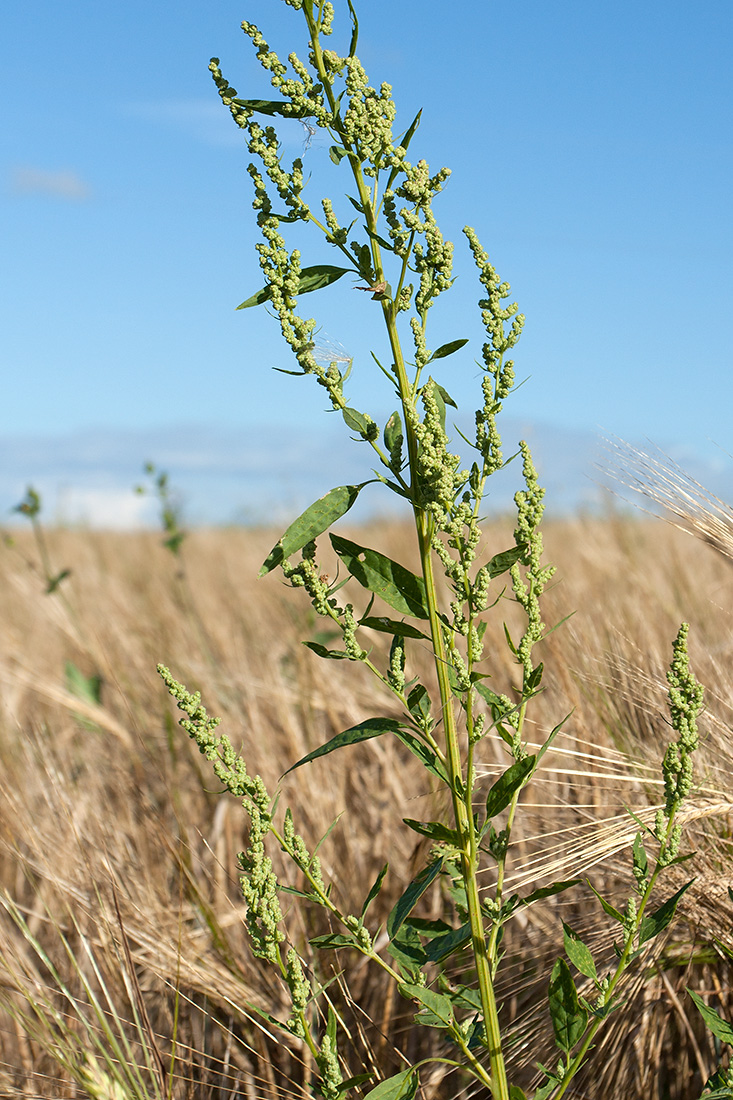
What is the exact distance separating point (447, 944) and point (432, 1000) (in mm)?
61

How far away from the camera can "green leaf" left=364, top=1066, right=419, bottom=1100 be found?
876 mm

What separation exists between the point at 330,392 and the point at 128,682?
2.46 m

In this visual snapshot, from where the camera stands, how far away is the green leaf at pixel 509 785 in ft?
2.88

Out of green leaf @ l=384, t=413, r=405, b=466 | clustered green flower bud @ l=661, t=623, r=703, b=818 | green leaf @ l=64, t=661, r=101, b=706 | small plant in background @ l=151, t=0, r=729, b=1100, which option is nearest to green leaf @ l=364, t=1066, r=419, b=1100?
small plant in background @ l=151, t=0, r=729, b=1100

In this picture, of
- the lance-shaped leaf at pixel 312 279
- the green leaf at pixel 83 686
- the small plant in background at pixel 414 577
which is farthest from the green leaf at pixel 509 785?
the green leaf at pixel 83 686

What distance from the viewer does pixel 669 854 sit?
3.05ft

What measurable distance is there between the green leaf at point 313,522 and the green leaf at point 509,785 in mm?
299

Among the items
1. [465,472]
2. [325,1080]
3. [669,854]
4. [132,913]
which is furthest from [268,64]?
[132,913]

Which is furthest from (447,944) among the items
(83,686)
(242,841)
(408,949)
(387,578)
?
(83,686)

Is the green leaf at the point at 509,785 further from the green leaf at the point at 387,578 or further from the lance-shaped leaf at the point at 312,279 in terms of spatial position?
the lance-shaped leaf at the point at 312,279

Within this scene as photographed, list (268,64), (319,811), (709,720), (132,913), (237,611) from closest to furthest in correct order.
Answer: (268,64), (709,720), (132,913), (319,811), (237,611)

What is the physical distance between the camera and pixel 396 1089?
0.89m

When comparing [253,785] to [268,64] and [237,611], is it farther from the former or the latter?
[237,611]

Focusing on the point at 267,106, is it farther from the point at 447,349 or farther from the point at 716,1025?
the point at 716,1025
